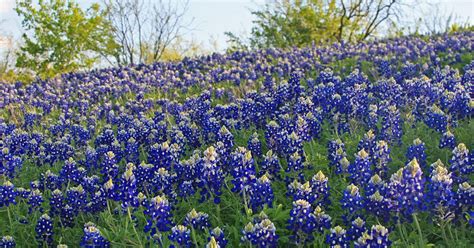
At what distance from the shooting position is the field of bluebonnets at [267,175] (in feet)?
14.5

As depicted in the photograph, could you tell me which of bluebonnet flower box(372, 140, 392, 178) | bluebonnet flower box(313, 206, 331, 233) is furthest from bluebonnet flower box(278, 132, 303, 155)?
bluebonnet flower box(313, 206, 331, 233)

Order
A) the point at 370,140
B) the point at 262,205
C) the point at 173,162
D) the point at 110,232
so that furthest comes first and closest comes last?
1. the point at 173,162
2. the point at 370,140
3. the point at 110,232
4. the point at 262,205

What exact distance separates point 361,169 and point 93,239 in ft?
8.29

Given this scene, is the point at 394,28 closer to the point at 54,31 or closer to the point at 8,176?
the point at 54,31

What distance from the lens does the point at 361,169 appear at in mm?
5117

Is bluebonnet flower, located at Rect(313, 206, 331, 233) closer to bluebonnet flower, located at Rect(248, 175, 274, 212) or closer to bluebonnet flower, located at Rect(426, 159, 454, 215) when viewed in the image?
bluebonnet flower, located at Rect(248, 175, 274, 212)

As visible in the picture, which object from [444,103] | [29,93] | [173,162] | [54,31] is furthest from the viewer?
[54,31]

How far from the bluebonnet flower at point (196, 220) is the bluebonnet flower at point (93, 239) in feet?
2.62

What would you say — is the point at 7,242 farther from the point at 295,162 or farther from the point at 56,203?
the point at 295,162

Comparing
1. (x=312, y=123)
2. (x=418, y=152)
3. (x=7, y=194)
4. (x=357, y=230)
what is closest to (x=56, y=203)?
(x=7, y=194)

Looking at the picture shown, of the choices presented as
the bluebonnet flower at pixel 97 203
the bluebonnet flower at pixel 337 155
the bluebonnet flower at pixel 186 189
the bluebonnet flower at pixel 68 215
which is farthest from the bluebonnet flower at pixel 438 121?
the bluebonnet flower at pixel 68 215

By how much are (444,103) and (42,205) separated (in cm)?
522

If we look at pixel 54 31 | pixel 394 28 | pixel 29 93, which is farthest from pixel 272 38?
pixel 29 93

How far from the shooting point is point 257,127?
27.2 feet
